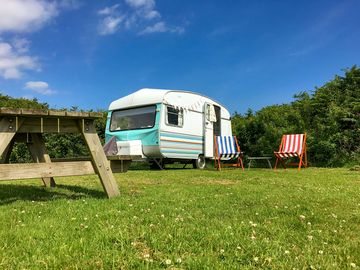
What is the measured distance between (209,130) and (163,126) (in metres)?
2.89

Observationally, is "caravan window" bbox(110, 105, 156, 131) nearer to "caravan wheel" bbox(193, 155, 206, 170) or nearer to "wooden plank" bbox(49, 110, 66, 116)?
"caravan wheel" bbox(193, 155, 206, 170)

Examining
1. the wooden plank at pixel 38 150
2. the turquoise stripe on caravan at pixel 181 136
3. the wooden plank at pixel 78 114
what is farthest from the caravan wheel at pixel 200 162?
Result: the wooden plank at pixel 78 114

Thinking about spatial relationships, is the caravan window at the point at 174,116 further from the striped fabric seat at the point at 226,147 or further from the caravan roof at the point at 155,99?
the striped fabric seat at the point at 226,147

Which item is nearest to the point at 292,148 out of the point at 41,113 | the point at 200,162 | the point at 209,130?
the point at 209,130

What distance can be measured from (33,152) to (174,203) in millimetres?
2540

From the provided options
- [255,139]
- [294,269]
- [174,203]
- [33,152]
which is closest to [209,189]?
[174,203]

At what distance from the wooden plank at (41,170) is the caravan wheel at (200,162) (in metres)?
9.22

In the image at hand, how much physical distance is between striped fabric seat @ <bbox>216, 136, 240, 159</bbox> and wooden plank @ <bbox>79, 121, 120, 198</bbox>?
801cm

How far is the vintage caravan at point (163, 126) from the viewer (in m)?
11.7

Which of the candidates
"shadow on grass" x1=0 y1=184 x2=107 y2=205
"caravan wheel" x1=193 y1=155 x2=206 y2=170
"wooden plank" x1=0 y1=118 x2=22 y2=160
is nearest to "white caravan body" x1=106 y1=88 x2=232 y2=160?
"caravan wheel" x1=193 y1=155 x2=206 y2=170

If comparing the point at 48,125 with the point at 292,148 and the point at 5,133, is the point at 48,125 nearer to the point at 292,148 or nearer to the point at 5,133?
the point at 5,133

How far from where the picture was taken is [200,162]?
13852mm

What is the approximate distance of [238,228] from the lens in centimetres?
297

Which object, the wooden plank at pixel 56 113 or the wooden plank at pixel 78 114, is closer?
the wooden plank at pixel 56 113
